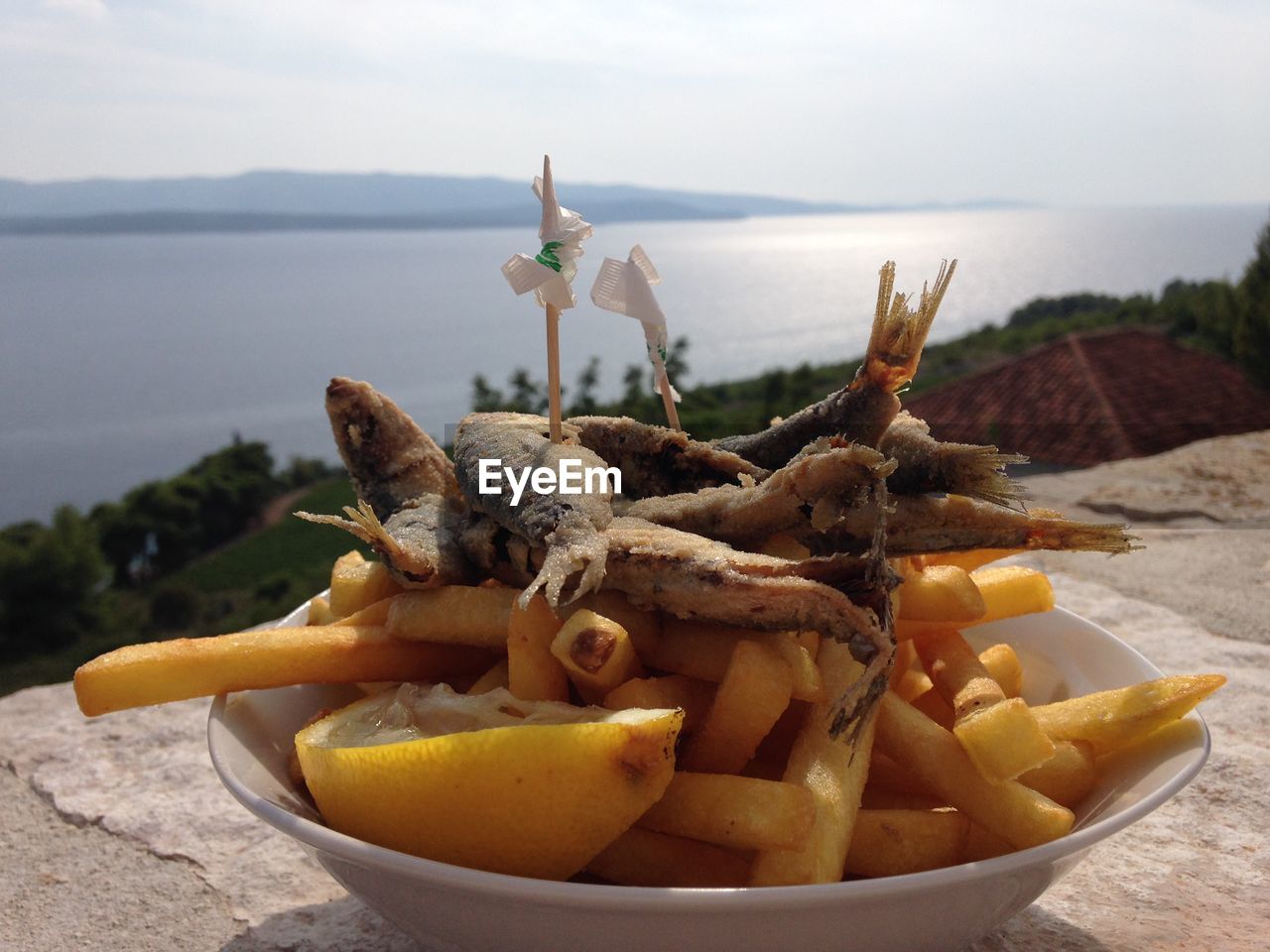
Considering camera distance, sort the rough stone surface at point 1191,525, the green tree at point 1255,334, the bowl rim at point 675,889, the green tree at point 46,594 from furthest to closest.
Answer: the green tree at point 1255,334
the green tree at point 46,594
the rough stone surface at point 1191,525
the bowl rim at point 675,889

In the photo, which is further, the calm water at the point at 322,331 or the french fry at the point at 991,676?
the calm water at the point at 322,331

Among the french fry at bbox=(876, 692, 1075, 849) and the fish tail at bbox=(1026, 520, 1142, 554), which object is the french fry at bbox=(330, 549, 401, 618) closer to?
the french fry at bbox=(876, 692, 1075, 849)

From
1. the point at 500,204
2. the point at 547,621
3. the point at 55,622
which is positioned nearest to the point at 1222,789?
the point at 547,621

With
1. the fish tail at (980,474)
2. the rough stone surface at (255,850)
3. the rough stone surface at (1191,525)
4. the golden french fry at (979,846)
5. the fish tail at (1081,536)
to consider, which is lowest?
the rough stone surface at (255,850)

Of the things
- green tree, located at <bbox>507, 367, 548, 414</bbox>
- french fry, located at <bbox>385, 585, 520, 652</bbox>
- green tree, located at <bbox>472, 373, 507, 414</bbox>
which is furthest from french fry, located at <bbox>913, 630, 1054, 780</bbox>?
green tree, located at <bbox>472, 373, 507, 414</bbox>

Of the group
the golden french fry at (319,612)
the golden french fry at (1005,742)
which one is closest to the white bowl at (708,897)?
the golden french fry at (1005,742)

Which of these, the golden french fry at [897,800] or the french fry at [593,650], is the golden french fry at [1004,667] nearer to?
the golden french fry at [897,800]
